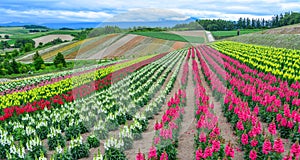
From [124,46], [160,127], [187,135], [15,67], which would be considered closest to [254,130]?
[160,127]

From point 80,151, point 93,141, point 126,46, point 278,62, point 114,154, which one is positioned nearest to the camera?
point 114,154

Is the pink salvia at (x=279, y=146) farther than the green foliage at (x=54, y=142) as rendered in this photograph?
No

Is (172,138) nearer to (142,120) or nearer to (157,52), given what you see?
(142,120)

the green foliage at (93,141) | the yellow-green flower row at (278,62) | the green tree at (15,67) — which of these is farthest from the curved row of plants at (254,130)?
the green tree at (15,67)

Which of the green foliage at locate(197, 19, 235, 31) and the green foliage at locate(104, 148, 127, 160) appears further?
the green foliage at locate(197, 19, 235, 31)

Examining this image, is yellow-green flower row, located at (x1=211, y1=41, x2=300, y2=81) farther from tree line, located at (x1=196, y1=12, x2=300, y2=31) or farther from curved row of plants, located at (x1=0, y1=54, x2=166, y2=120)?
tree line, located at (x1=196, y1=12, x2=300, y2=31)

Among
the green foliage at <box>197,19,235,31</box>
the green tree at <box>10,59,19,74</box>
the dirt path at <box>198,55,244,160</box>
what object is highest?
the green foliage at <box>197,19,235,31</box>

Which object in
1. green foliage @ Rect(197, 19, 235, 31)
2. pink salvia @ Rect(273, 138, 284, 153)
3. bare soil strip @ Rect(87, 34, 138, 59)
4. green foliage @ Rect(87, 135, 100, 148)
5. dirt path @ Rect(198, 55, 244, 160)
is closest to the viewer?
pink salvia @ Rect(273, 138, 284, 153)

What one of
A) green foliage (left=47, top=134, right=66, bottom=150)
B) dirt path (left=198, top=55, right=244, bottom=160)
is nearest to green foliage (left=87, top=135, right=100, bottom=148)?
green foliage (left=47, top=134, right=66, bottom=150)

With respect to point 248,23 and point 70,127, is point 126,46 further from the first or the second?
point 248,23

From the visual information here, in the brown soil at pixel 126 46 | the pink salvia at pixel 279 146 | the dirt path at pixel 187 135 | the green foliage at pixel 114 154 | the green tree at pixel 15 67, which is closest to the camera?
the pink salvia at pixel 279 146

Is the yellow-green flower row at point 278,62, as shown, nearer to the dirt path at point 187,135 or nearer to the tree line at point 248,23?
the dirt path at point 187,135

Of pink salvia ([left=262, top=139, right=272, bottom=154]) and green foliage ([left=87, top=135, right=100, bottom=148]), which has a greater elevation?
pink salvia ([left=262, top=139, right=272, bottom=154])

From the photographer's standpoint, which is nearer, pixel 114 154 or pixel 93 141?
pixel 114 154
